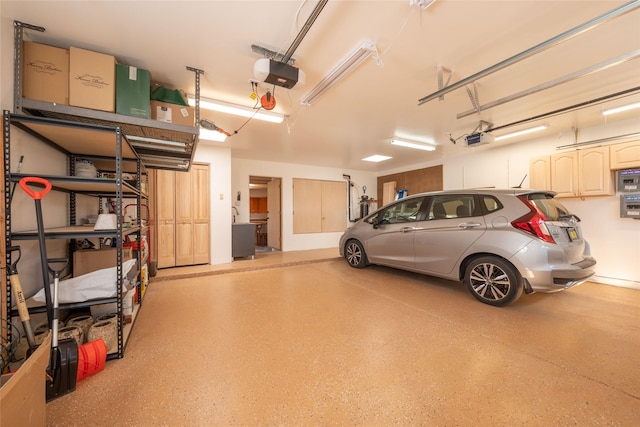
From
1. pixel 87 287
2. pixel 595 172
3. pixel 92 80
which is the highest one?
pixel 92 80

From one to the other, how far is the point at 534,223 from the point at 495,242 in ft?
1.31

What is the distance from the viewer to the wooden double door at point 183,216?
430 cm

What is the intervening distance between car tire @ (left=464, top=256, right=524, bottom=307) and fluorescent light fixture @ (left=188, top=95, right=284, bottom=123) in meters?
3.12

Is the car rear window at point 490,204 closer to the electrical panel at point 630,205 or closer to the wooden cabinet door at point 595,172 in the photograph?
the wooden cabinet door at point 595,172

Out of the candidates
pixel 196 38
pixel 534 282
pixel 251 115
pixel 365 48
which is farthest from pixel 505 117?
pixel 196 38

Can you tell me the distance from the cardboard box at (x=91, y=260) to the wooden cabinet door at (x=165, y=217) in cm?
220

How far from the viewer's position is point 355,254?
450 cm

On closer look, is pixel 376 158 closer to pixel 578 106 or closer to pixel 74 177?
pixel 578 106

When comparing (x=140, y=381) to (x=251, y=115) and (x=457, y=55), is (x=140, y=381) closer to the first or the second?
(x=251, y=115)

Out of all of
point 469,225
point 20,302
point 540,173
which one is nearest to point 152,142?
point 20,302

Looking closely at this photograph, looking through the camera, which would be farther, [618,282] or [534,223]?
[618,282]

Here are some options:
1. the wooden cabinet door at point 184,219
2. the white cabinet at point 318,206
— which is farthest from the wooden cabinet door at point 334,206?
the wooden cabinet door at point 184,219

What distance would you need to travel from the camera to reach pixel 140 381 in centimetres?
151

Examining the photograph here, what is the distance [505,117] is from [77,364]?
16.9 feet
